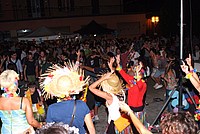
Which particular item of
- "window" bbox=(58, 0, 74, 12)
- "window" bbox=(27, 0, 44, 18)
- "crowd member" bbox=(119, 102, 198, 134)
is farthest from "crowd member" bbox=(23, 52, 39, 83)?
"window" bbox=(58, 0, 74, 12)

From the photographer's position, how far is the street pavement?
6.34 metres

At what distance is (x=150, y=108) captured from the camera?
24.4ft

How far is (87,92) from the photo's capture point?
588cm

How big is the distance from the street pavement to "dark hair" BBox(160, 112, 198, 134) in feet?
13.0

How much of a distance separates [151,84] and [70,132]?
28.4ft

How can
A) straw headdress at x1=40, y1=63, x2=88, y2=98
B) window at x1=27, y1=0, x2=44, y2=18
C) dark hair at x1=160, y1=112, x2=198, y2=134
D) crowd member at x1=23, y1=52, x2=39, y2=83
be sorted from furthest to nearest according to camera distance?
window at x1=27, y1=0, x2=44, y2=18 → crowd member at x1=23, y1=52, x2=39, y2=83 → straw headdress at x1=40, y1=63, x2=88, y2=98 → dark hair at x1=160, y1=112, x2=198, y2=134

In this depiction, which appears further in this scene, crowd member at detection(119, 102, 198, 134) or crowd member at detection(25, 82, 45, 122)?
crowd member at detection(25, 82, 45, 122)

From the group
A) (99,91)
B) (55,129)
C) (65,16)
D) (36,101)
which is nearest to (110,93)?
(99,91)

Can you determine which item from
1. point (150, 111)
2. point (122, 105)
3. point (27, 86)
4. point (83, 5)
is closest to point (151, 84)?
point (150, 111)

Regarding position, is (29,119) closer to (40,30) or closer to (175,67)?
(175,67)

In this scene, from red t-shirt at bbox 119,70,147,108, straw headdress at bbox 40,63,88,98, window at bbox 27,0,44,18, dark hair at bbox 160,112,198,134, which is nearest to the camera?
dark hair at bbox 160,112,198,134

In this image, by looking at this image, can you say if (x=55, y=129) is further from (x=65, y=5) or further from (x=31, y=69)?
(x=65, y=5)

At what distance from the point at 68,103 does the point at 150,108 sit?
187 inches

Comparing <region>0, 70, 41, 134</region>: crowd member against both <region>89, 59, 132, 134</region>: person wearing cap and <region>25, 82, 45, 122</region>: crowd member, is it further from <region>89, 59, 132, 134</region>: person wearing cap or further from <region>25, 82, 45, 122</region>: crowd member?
<region>25, 82, 45, 122</region>: crowd member
